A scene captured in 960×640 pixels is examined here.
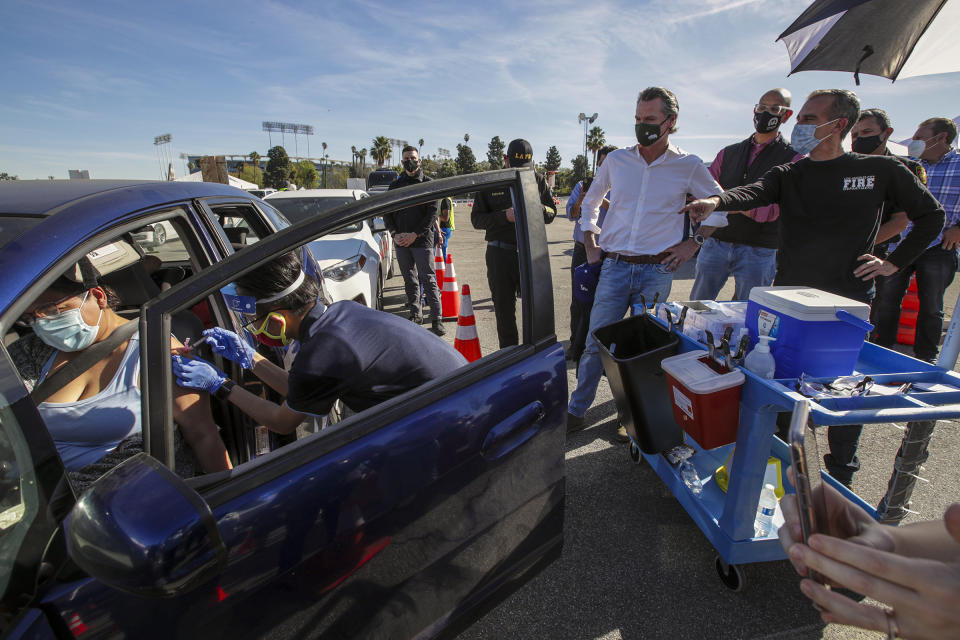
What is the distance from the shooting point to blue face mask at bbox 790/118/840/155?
2383mm

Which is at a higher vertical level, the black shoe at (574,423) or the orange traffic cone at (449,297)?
the orange traffic cone at (449,297)

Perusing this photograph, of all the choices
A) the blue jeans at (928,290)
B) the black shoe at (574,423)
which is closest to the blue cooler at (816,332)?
the black shoe at (574,423)

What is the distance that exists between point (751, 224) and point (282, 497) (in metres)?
3.62

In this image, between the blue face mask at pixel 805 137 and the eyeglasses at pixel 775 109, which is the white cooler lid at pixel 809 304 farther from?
the eyeglasses at pixel 775 109

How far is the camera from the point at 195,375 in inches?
64.4

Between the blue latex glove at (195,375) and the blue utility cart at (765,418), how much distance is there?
1.92m

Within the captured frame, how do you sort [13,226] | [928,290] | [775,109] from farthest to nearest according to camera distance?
[928,290]
[775,109]
[13,226]

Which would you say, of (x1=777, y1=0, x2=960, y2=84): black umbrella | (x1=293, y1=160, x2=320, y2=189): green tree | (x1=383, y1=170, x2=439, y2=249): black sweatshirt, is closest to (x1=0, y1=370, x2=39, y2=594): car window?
(x1=777, y1=0, x2=960, y2=84): black umbrella

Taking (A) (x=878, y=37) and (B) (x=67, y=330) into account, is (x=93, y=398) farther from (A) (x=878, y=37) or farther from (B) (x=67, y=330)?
(A) (x=878, y=37)

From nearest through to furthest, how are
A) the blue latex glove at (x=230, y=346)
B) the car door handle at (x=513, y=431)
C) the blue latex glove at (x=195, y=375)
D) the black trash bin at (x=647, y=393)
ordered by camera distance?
the car door handle at (x=513, y=431)
the blue latex glove at (x=195, y=375)
the blue latex glove at (x=230, y=346)
the black trash bin at (x=647, y=393)

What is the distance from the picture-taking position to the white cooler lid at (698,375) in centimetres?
169

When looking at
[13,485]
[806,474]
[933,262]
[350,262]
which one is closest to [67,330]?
[13,485]

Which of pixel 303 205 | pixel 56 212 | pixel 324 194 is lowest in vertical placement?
pixel 56 212

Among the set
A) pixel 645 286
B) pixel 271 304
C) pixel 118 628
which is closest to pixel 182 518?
pixel 118 628
